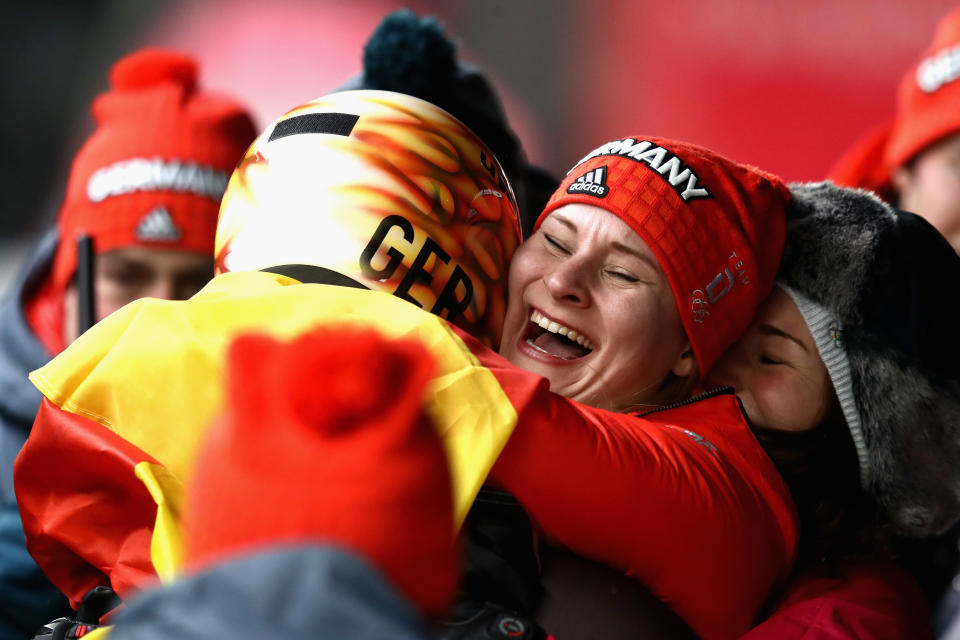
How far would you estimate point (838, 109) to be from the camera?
10.0 feet

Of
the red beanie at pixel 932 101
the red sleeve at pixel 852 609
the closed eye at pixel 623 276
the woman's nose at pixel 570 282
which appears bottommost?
the red sleeve at pixel 852 609

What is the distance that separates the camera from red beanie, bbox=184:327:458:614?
0.52m

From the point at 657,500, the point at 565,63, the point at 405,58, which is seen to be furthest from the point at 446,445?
the point at 565,63

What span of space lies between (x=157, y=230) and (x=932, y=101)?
1.43m

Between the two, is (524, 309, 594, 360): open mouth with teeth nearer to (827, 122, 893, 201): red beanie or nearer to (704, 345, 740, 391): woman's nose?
(704, 345, 740, 391): woman's nose

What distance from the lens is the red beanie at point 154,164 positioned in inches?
80.7

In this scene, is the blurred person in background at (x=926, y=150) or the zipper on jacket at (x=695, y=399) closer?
the zipper on jacket at (x=695, y=399)

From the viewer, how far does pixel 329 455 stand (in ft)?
1.72

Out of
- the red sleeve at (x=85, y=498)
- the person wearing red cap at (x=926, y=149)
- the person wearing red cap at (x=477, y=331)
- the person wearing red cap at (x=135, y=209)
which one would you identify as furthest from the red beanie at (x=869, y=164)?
the red sleeve at (x=85, y=498)

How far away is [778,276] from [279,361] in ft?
3.13

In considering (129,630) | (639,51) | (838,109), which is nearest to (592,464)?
(129,630)

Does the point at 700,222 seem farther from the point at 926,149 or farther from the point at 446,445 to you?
the point at 926,149

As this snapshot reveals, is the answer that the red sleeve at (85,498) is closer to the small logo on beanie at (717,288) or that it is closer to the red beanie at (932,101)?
the small logo on beanie at (717,288)

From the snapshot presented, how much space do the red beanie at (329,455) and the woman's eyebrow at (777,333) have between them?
88 centimetres
